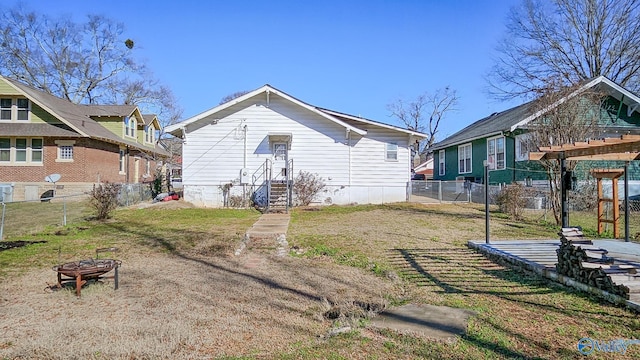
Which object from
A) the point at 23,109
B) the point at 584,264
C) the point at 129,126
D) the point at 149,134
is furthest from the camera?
the point at 149,134

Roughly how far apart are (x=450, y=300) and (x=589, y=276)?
2074mm

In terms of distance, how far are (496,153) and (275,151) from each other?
1171 cm

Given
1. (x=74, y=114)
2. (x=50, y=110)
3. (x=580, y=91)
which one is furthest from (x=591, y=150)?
(x=74, y=114)

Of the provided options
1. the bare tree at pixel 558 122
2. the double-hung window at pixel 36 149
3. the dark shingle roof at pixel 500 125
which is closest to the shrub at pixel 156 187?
the double-hung window at pixel 36 149

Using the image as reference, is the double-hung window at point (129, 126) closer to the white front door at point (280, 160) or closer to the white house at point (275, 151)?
the white house at point (275, 151)

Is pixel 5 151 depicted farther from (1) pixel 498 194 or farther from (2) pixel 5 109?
(1) pixel 498 194

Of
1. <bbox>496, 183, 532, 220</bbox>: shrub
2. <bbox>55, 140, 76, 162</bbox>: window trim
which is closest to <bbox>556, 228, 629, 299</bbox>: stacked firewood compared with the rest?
<bbox>496, 183, 532, 220</bbox>: shrub

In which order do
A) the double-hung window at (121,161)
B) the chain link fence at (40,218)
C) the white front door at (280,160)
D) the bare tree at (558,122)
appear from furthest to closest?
the double-hung window at (121,161) → the white front door at (280,160) → the bare tree at (558,122) → the chain link fence at (40,218)

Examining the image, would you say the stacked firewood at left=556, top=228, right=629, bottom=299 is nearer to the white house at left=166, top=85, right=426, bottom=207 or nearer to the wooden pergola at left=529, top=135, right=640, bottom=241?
the wooden pergola at left=529, top=135, right=640, bottom=241

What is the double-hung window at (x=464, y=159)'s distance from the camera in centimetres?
2312

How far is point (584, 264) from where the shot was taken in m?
5.30

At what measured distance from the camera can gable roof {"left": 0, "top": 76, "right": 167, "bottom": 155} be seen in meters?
20.4

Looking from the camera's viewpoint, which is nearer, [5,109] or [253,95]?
[253,95]

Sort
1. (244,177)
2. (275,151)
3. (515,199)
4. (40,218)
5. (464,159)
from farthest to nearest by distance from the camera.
Answer: (464,159), (275,151), (244,177), (515,199), (40,218)
